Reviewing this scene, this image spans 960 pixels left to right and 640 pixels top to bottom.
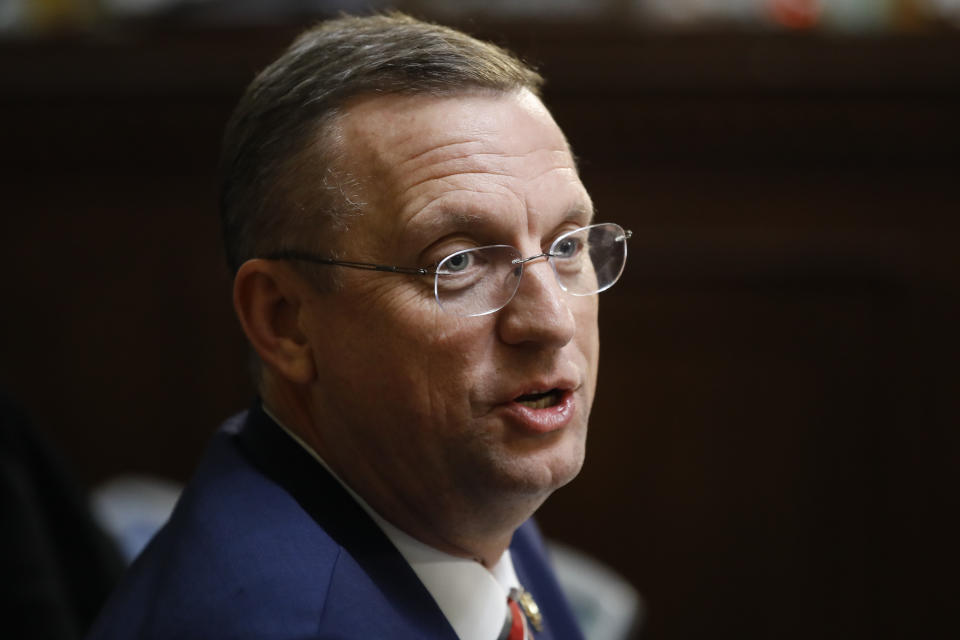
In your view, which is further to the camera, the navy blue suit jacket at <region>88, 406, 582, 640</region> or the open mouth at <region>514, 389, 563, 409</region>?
the open mouth at <region>514, 389, 563, 409</region>

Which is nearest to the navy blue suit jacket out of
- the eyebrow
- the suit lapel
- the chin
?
the suit lapel

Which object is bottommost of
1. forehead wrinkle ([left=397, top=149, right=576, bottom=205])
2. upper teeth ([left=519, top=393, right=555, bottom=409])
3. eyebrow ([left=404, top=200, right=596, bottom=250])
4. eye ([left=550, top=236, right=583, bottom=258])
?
upper teeth ([left=519, top=393, right=555, bottom=409])

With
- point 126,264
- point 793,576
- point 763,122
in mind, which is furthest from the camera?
point 126,264

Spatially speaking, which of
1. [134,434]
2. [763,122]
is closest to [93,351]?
[134,434]

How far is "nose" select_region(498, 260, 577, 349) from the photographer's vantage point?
0.93m

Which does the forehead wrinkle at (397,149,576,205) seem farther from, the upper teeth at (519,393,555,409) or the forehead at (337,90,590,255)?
the upper teeth at (519,393,555,409)

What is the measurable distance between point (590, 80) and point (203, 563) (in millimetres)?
1830

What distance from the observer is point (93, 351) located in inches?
109

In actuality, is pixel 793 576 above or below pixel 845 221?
below

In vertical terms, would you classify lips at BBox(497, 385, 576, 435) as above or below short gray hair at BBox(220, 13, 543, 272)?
below

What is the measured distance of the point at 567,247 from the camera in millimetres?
1013

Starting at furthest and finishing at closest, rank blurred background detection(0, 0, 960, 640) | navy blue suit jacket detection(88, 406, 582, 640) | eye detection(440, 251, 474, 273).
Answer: blurred background detection(0, 0, 960, 640) < eye detection(440, 251, 474, 273) < navy blue suit jacket detection(88, 406, 582, 640)

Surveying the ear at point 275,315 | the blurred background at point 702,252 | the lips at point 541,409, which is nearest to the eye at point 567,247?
the lips at point 541,409

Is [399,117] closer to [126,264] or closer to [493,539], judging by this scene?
[493,539]
